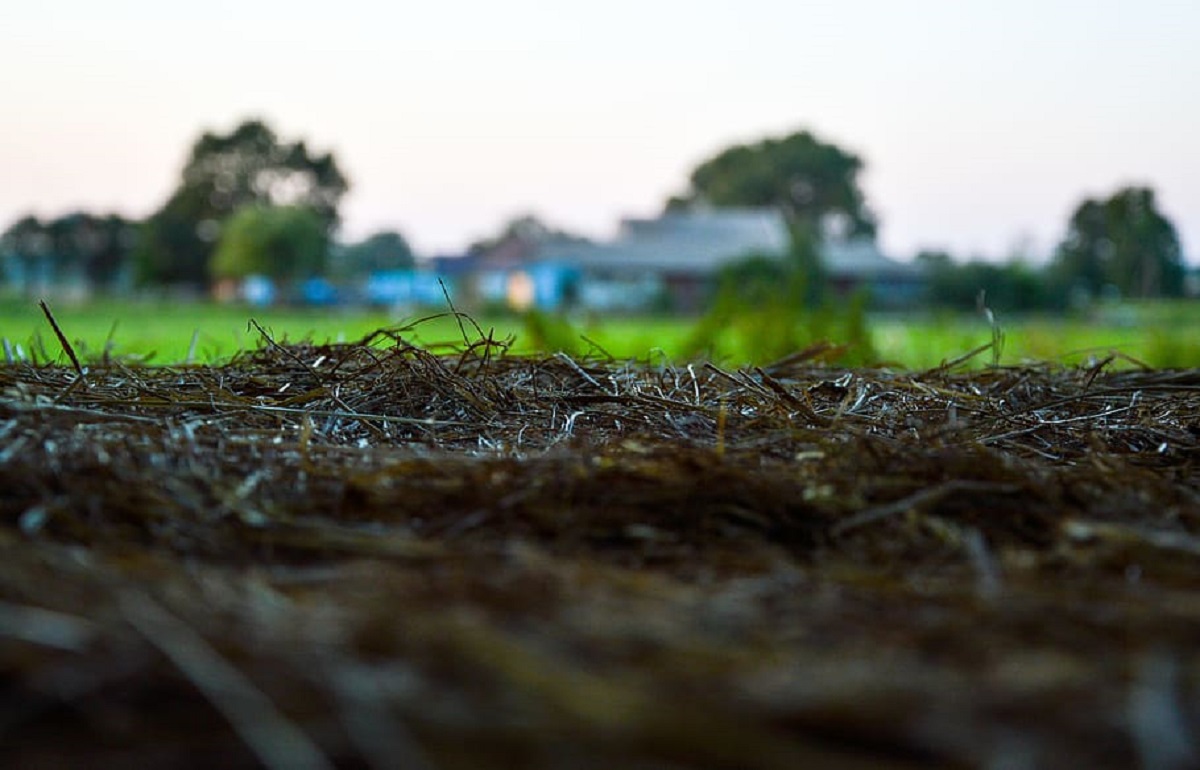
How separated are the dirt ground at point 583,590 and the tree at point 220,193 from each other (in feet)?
178

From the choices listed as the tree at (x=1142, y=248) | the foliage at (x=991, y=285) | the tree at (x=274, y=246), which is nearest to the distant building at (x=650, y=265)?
the tree at (x=274, y=246)

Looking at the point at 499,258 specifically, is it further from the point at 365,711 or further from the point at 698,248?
the point at 365,711

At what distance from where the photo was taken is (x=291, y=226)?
Answer: 4756 cm

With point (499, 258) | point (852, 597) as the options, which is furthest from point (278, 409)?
point (499, 258)

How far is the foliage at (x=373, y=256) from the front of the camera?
52.4 metres

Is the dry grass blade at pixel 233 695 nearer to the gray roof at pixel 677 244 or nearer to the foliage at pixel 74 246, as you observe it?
the gray roof at pixel 677 244

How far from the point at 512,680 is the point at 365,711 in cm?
9

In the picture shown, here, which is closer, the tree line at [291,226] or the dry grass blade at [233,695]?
the dry grass blade at [233,695]

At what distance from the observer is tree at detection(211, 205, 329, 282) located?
46.7m

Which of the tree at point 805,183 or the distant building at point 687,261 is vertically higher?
the tree at point 805,183

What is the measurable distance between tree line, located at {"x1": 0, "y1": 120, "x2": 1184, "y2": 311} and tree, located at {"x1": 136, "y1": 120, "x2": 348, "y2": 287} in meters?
0.05

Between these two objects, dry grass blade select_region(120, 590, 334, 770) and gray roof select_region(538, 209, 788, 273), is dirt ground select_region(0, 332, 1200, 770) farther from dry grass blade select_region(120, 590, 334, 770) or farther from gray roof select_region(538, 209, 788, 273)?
gray roof select_region(538, 209, 788, 273)

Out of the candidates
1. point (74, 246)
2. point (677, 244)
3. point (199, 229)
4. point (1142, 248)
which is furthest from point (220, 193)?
point (1142, 248)

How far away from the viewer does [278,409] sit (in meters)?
1.68
